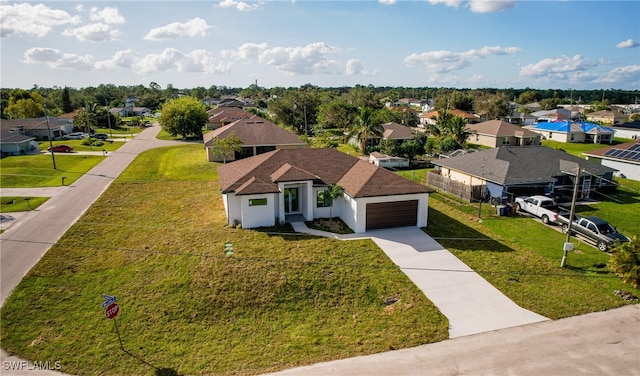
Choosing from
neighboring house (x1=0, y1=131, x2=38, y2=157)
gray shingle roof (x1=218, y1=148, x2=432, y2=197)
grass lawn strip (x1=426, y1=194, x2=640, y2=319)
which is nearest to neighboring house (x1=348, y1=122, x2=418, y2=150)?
gray shingle roof (x1=218, y1=148, x2=432, y2=197)

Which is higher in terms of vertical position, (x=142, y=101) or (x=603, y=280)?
(x=142, y=101)

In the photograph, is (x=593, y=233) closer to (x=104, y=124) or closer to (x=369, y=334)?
(x=369, y=334)

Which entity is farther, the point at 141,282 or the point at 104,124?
the point at 104,124

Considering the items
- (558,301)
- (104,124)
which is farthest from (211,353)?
(104,124)

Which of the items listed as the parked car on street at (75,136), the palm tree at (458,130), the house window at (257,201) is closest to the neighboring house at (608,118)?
the palm tree at (458,130)

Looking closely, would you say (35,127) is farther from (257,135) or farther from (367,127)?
(367,127)

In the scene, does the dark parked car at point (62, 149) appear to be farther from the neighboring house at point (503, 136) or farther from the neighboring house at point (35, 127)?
the neighboring house at point (503, 136)

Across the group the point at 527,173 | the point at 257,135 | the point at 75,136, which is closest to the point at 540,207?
the point at 527,173
